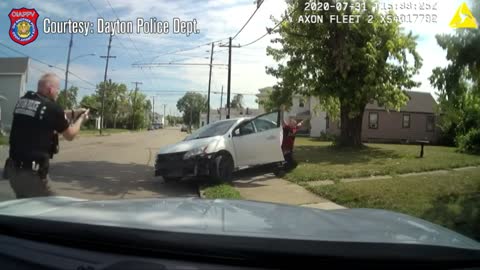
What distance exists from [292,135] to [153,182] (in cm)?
445

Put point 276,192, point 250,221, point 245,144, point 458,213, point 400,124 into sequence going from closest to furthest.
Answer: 1. point 250,221
2. point 458,213
3. point 276,192
4. point 245,144
5. point 400,124

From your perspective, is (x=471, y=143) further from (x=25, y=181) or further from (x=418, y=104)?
(x=25, y=181)

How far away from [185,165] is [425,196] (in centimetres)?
534

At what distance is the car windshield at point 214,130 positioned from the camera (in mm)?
11703

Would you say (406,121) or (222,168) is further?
(406,121)

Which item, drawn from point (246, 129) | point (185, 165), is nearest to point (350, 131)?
point (246, 129)

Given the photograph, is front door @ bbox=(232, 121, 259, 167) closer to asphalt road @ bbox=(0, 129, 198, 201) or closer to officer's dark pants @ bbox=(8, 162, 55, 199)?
asphalt road @ bbox=(0, 129, 198, 201)

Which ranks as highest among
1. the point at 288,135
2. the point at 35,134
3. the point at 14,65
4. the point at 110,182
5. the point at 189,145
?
the point at 14,65

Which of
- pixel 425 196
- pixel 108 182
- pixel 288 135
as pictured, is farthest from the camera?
pixel 288 135

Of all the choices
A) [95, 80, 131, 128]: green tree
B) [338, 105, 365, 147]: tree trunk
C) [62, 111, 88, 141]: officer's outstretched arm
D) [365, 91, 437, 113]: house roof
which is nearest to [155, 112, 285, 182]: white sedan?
[62, 111, 88, 141]: officer's outstretched arm

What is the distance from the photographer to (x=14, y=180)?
14.1ft

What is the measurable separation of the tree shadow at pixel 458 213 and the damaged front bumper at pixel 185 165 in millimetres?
5087

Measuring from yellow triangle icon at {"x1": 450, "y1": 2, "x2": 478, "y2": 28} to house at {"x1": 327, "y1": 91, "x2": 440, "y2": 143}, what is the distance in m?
31.5

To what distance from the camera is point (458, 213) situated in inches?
284
